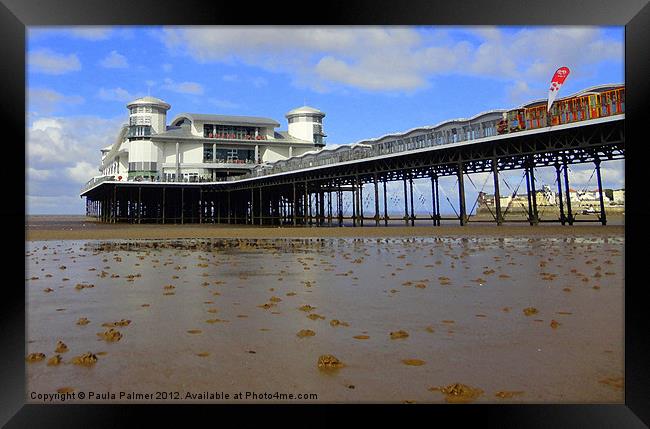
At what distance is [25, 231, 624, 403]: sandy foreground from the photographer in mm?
3334

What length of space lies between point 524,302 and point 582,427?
385 cm

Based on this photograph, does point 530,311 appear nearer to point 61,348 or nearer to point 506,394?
point 506,394

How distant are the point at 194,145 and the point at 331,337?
2866 inches

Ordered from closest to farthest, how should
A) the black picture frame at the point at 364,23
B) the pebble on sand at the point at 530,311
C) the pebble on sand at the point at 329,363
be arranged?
the black picture frame at the point at 364,23 < the pebble on sand at the point at 329,363 < the pebble on sand at the point at 530,311

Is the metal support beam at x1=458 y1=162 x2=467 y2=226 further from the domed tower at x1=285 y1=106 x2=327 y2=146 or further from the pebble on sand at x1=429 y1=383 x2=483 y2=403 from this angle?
the domed tower at x1=285 y1=106 x2=327 y2=146

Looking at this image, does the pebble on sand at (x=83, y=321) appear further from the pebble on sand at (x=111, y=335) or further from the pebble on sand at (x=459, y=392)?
the pebble on sand at (x=459, y=392)

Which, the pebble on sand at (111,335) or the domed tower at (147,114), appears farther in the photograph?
the domed tower at (147,114)

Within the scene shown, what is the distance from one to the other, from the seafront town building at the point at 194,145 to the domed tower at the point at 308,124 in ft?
4.32

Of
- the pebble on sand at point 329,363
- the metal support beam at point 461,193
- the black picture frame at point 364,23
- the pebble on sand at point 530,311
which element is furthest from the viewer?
the metal support beam at point 461,193

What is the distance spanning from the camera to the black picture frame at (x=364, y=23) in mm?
2943

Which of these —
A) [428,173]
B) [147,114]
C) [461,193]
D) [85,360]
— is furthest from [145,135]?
[85,360]

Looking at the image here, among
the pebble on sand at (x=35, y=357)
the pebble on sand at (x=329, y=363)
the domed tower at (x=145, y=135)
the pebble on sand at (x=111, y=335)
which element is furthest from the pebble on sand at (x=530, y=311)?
the domed tower at (x=145, y=135)
